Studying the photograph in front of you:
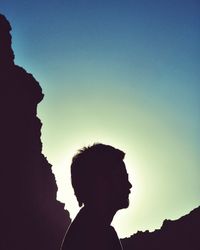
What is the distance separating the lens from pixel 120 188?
2682 mm

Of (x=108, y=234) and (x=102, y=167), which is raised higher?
(x=102, y=167)

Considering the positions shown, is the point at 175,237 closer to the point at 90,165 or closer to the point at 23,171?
the point at 23,171

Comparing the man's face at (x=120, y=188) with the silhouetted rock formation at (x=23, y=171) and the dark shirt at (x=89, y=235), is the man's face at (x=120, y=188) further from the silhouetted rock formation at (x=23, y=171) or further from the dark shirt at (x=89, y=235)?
the silhouetted rock formation at (x=23, y=171)

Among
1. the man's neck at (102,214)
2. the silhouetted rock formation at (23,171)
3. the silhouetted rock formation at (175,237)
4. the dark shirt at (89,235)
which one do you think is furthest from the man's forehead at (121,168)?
the silhouetted rock formation at (175,237)

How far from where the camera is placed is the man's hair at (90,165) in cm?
271

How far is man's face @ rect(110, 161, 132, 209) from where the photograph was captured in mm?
2664

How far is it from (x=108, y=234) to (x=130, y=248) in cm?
10453

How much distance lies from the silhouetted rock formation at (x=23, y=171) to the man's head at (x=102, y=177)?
223 feet

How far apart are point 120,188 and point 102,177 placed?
0.17 m

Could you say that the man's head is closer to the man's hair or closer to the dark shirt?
the man's hair

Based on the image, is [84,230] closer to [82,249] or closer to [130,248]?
[82,249]

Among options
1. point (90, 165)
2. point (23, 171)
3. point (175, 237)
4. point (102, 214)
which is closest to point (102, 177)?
point (90, 165)

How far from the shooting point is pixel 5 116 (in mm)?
75250

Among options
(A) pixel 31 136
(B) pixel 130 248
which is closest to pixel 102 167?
(A) pixel 31 136
